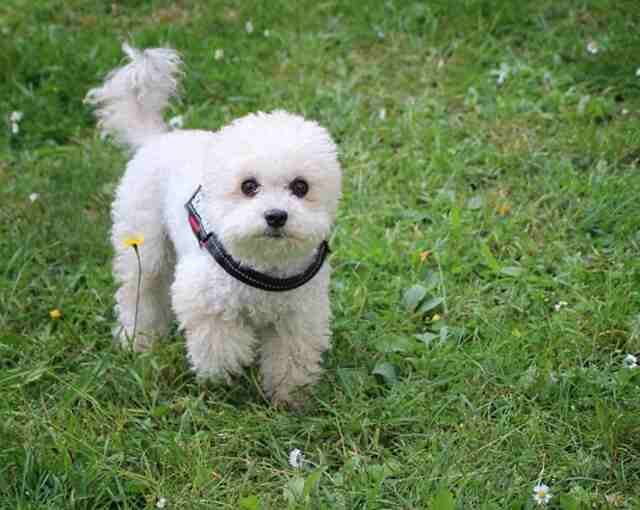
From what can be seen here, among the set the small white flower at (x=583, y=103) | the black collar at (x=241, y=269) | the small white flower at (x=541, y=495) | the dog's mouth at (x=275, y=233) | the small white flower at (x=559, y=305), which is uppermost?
the dog's mouth at (x=275, y=233)

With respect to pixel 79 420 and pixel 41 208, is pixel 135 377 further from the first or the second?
pixel 41 208

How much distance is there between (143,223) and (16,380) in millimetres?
786

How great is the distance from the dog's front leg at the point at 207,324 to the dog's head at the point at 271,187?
8.2 inches

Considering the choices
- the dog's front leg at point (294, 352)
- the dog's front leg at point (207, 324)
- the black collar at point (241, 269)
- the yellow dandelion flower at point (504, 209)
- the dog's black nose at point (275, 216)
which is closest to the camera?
the dog's black nose at point (275, 216)

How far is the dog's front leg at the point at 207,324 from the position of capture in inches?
119

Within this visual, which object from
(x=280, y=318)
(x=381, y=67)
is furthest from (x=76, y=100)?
(x=280, y=318)

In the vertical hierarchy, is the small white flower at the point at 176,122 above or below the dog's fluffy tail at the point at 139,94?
below

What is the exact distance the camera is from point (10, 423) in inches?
112

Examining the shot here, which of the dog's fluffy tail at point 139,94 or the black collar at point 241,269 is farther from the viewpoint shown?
the dog's fluffy tail at point 139,94

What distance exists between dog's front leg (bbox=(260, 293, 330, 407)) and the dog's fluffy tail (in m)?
1.17

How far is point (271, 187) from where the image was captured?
2766 mm

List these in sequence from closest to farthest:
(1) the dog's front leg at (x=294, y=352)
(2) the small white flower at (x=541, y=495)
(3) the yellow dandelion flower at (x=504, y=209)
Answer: (2) the small white flower at (x=541, y=495)
(1) the dog's front leg at (x=294, y=352)
(3) the yellow dandelion flower at (x=504, y=209)

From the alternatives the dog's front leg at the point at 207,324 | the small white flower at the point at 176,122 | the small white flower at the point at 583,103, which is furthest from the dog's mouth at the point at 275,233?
the small white flower at the point at 583,103

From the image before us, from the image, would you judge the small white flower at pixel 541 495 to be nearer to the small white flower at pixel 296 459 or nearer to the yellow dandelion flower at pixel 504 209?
the small white flower at pixel 296 459
